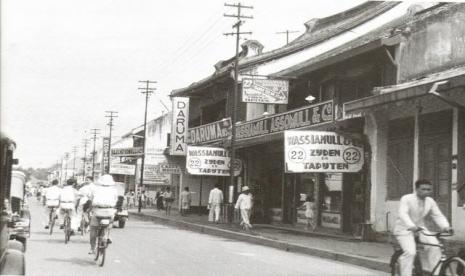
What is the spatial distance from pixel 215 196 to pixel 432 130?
1385 cm

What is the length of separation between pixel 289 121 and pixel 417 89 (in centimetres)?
937

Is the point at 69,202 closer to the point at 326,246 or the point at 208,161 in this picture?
the point at 326,246

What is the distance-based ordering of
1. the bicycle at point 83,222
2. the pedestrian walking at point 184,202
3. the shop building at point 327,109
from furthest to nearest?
the pedestrian walking at point 184,202
the shop building at point 327,109
the bicycle at point 83,222

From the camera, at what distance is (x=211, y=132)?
109 feet

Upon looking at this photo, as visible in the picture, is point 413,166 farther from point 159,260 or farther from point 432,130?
point 159,260

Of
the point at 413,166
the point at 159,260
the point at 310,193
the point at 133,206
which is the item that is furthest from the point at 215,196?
the point at 133,206

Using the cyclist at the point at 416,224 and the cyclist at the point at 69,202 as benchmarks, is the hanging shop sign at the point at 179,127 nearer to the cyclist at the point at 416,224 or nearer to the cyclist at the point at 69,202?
the cyclist at the point at 69,202

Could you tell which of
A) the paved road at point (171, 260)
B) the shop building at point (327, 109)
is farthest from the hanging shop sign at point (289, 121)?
the paved road at point (171, 260)

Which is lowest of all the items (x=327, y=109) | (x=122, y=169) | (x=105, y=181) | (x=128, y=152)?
(x=105, y=181)

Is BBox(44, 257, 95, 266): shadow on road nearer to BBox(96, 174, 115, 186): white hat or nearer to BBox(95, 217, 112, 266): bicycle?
BBox(95, 217, 112, 266): bicycle

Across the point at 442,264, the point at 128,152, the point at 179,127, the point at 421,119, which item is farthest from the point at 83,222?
the point at 128,152

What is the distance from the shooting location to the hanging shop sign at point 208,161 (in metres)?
28.8

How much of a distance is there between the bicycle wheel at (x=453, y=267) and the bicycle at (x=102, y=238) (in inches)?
240

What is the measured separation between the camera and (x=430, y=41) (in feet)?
55.7
